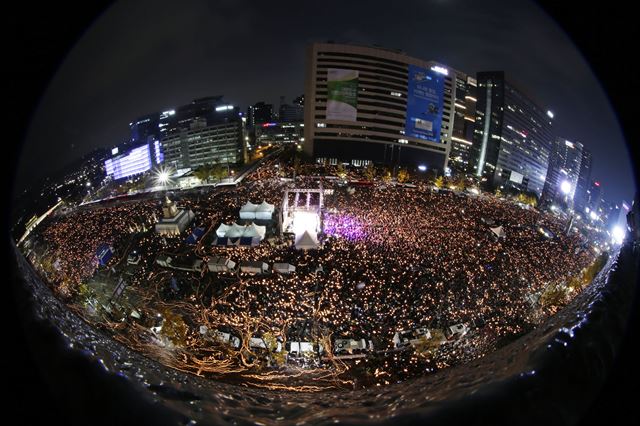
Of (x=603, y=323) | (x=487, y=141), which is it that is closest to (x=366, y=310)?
(x=603, y=323)

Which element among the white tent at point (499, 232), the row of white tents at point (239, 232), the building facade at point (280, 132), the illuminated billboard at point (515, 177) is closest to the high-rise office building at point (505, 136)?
the illuminated billboard at point (515, 177)

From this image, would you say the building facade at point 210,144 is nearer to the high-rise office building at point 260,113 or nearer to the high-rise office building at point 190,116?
the high-rise office building at point 190,116

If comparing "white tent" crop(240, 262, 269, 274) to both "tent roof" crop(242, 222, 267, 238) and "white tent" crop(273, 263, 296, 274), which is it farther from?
"tent roof" crop(242, 222, 267, 238)

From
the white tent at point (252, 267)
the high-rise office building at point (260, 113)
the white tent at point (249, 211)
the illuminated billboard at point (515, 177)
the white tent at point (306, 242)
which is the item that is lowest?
the white tent at point (252, 267)

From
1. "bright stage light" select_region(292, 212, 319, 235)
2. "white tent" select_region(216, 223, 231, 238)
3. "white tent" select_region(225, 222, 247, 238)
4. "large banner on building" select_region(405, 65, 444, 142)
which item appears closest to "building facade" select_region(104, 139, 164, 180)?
"white tent" select_region(216, 223, 231, 238)

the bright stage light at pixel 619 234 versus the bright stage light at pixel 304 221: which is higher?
the bright stage light at pixel 619 234

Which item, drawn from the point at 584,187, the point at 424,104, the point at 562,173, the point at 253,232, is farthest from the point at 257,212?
the point at 562,173

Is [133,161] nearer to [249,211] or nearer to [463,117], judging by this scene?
[249,211]
